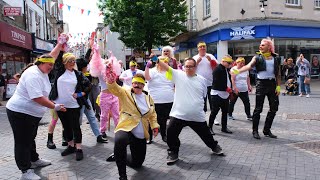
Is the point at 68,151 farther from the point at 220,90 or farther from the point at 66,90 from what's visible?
the point at 220,90

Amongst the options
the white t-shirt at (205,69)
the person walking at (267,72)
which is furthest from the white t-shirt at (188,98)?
the white t-shirt at (205,69)

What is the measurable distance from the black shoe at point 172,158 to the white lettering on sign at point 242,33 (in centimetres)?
1793

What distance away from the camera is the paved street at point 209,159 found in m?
4.77

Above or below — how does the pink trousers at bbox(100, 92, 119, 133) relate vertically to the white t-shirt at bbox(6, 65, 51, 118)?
below

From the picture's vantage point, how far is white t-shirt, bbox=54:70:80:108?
559 cm

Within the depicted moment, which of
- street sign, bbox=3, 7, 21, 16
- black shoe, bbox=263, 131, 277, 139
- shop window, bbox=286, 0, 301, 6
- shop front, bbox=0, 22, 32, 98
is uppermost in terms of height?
shop window, bbox=286, 0, 301, 6

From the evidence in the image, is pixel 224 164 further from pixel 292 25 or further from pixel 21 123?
pixel 292 25

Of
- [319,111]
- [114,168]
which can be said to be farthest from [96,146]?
[319,111]

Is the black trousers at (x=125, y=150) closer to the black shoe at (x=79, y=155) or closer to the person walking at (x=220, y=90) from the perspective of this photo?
the black shoe at (x=79, y=155)

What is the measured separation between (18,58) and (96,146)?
1587 centimetres

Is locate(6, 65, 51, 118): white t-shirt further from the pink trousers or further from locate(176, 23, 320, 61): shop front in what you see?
locate(176, 23, 320, 61): shop front

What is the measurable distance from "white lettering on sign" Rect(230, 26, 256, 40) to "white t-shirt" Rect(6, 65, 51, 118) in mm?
18988

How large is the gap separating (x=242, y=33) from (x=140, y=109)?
60.4 ft

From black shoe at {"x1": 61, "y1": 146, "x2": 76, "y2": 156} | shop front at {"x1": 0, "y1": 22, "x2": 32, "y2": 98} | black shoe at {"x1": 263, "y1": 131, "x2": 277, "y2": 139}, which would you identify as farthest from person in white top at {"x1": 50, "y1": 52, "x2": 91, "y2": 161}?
shop front at {"x1": 0, "y1": 22, "x2": 32, "y2": 98}
